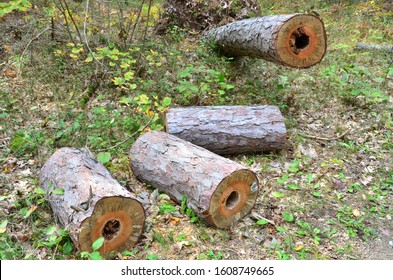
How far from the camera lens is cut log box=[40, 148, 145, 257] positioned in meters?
3.04

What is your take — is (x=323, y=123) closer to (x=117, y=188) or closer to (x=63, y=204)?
(x=117, y=188)

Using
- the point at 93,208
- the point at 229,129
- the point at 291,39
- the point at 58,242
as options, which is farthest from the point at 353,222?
the point at 58,242

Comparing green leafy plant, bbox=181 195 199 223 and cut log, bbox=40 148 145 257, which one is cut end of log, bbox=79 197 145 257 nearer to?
cut log, bbox=40 148 145 257

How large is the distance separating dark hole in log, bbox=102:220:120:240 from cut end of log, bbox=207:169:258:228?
885mm

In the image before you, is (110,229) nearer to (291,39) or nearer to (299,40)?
(291,39)

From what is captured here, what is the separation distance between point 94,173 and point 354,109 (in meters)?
4.36

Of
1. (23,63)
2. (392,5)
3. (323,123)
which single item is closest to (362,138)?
(323,123)

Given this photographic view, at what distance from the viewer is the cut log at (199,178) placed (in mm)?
3480

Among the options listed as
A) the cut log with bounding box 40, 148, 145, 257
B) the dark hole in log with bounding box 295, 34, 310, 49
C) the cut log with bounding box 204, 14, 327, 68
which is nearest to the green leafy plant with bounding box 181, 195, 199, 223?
the cut log with bounding box 40, 148, 145, 257

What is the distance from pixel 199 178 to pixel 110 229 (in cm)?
98

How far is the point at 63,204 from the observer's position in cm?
328

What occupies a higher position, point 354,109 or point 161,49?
point 161,49

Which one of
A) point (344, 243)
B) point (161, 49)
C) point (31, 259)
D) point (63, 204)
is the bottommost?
point (344, 243)

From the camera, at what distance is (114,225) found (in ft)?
10.7
